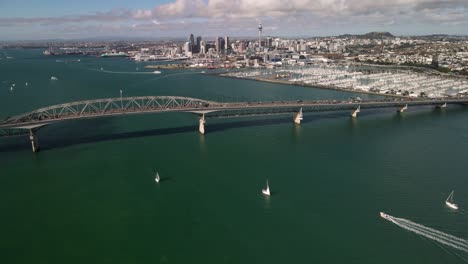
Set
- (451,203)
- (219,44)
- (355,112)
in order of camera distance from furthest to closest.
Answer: (219,44)
(355,112)
(451,203)

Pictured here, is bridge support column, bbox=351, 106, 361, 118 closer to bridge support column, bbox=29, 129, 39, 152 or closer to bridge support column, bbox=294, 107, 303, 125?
bridge support column, bbox=294, 107, 303, 125

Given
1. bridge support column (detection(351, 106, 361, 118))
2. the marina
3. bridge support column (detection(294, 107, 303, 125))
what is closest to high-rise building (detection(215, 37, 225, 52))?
the marina

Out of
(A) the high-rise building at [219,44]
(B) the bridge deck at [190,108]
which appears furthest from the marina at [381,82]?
(A) the high-rise building at [219,44]

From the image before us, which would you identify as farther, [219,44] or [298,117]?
[219,44]

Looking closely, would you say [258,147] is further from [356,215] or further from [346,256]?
[346,256]

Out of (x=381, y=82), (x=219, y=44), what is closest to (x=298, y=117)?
(x=381, y=82)

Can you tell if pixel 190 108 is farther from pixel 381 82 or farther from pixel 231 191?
pixel 381 82

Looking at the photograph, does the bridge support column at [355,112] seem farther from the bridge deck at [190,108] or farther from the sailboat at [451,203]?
the sailboat at [451,203]
